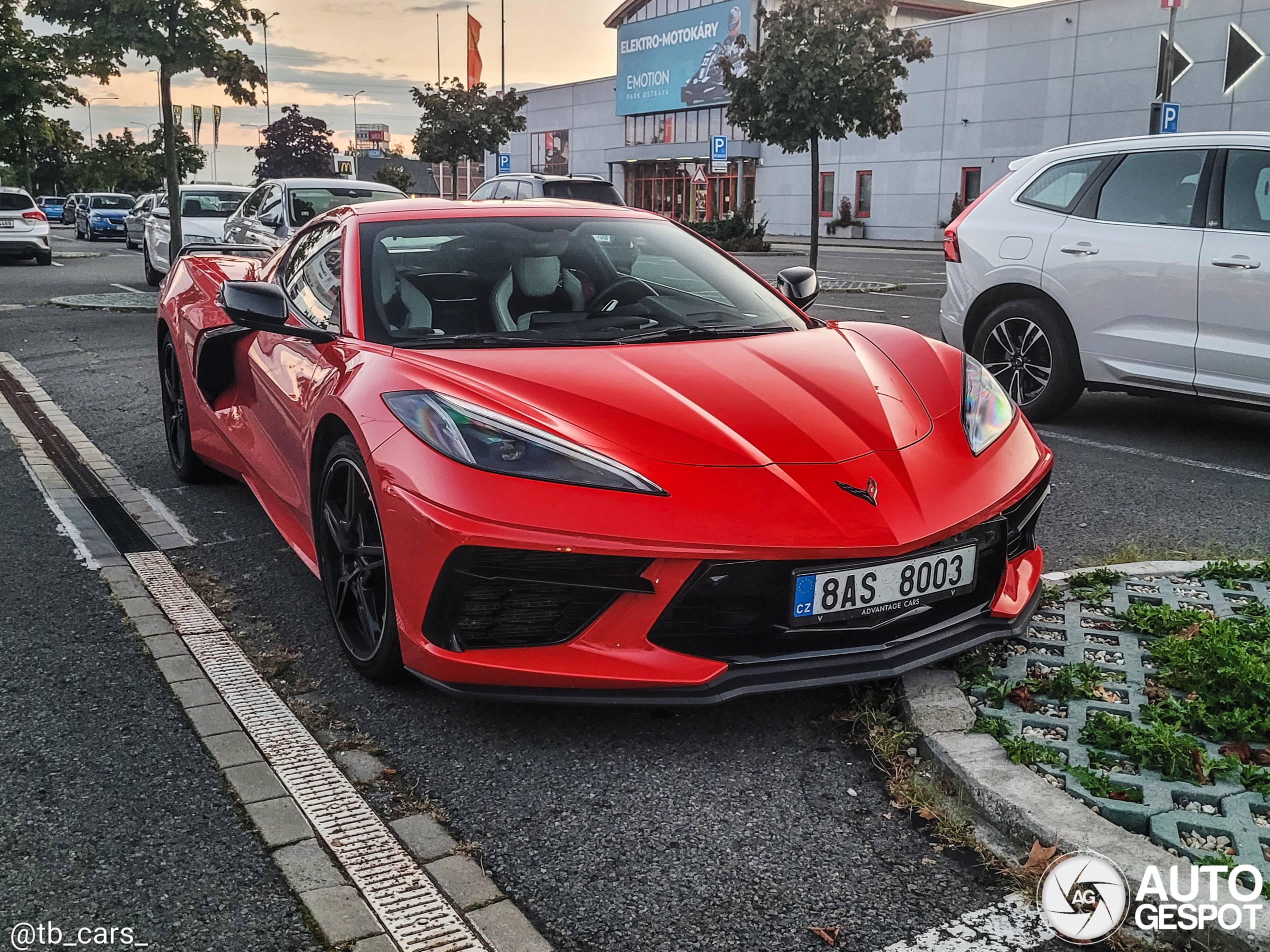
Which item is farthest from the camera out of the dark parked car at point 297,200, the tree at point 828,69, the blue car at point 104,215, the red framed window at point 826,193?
the red framed window at point 826,193

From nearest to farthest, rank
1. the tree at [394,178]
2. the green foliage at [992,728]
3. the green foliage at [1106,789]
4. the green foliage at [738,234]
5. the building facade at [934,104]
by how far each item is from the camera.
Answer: the green foliage at [1106,789], the green foliage at [992,728], the green foliage at [738,234], the building facade at [934,104], the tree at [394,178]

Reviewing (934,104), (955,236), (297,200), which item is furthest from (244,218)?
(934,104)

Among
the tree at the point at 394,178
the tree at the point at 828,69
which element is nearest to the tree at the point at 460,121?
the tree at the point at 828,69

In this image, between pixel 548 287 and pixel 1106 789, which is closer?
pixel 1106 789

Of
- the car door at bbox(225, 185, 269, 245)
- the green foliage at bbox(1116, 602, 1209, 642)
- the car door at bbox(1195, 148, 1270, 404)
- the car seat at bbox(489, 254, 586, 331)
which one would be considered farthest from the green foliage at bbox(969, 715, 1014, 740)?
the car door at bbox(225, 185, 269, 245)

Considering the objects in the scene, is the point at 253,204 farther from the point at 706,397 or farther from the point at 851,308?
the point at 706,397

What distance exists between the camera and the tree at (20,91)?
2609 cm

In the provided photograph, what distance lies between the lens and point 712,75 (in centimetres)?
5484

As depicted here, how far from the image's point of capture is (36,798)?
9.30 feet

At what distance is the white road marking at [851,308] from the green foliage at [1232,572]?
11046 mm

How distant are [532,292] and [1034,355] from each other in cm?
401

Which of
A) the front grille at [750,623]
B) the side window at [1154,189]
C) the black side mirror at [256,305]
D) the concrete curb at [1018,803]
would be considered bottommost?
the concrete curb at [1018,803]

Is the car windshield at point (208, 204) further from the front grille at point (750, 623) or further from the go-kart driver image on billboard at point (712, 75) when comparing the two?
the go-kart driver image on billboard at point (712, 75)

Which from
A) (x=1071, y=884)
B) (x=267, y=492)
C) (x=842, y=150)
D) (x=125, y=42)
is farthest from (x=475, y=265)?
(x=842, y=150)
